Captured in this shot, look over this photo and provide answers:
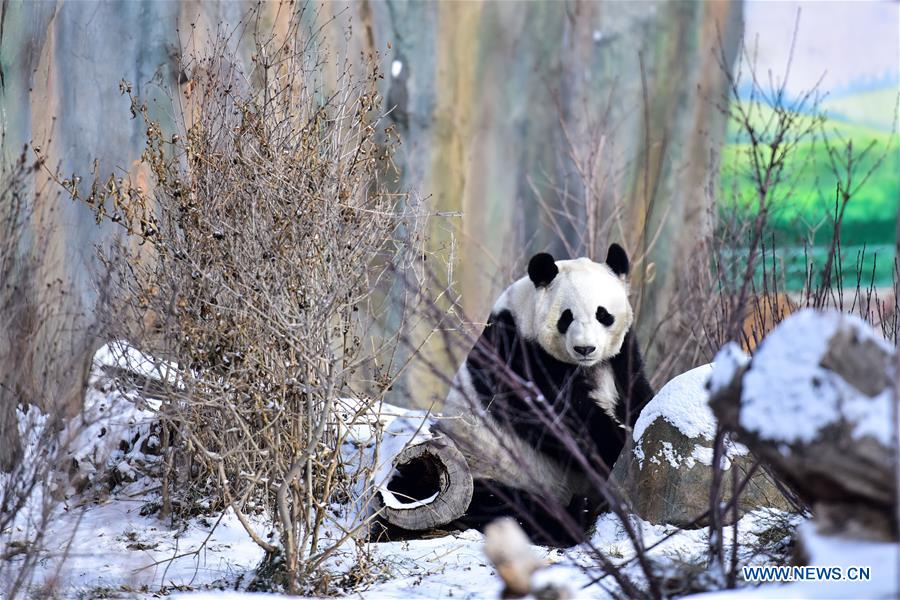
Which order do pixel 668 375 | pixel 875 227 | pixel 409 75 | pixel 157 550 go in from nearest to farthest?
pixel 157 550 < pixel 668 375 < pixel 409 75 < pixel 875 227

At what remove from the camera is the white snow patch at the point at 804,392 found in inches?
95.0

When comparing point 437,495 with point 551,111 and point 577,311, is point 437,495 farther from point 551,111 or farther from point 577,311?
point 551,111

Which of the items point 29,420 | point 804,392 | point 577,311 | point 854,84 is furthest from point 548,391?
point 854,84

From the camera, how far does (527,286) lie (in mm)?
5172

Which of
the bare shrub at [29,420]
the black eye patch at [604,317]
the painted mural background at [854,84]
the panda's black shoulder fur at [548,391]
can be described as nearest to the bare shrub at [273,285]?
the bare shrub at [29,420]

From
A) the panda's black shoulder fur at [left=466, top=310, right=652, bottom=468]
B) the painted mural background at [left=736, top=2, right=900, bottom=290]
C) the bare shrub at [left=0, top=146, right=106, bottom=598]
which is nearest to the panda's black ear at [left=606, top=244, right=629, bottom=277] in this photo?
the panda's black shoulder fur at [left=466, top=310, right=652, bottom=468]

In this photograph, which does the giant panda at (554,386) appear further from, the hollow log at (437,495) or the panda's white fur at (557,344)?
the hollow log at (437,495)

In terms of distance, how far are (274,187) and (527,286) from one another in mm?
1535

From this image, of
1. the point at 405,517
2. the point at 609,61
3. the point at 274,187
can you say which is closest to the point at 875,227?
the point at 609,61

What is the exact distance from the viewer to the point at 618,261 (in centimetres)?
521

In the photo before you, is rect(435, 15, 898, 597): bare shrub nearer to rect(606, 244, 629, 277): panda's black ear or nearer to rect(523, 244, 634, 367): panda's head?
rect(523, 244, 634, 367): panda's head

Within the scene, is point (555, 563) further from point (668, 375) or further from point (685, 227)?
point (685, 227)

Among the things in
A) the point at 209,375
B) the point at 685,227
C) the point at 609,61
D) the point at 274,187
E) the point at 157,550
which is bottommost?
the point at 157,550

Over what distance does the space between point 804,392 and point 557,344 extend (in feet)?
8.22
